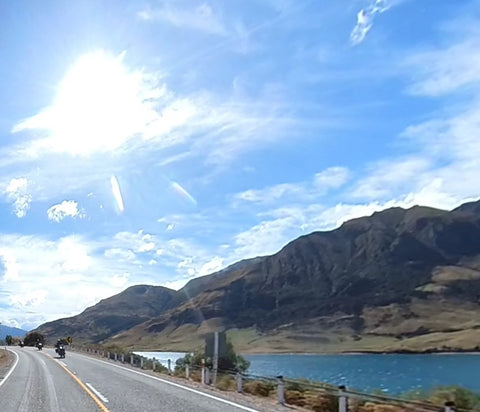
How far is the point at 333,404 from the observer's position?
61.1ft

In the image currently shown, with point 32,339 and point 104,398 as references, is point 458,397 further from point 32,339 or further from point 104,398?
point 32,339

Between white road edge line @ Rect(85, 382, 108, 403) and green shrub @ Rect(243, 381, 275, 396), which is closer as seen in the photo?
white road edge line @ Rect(85, 382, 108, 403)

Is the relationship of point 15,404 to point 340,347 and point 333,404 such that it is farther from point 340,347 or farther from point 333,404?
point 340,347

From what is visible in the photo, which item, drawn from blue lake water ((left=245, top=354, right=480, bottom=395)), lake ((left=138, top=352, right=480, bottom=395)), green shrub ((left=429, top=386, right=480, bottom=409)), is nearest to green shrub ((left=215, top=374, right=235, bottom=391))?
green shrub ((left=429, top=386, right=480, bottom=409))

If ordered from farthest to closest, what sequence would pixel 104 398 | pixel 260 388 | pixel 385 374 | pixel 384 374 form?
pixel 384 374, pixel 385 374, pixel 260 388, pixel 104 398

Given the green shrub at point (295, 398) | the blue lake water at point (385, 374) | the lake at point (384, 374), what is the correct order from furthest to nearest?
1. the blue lake water at point (385, 374)
2. the lake at point (384, 374)
3. the green shrub at point (295, 398)

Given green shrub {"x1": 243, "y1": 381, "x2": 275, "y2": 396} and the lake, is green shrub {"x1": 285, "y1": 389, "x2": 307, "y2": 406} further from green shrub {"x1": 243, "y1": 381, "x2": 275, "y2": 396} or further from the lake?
the lake

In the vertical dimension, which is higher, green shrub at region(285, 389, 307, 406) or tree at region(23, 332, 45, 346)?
tree at region(23, 332, 45, 346)

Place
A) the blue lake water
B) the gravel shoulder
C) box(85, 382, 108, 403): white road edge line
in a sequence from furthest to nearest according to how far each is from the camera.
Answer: the blue lake water < the gravel shoulder < box(85, 382, 108, 403): white road edge line

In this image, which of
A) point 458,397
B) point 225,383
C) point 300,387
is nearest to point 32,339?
point 225,383

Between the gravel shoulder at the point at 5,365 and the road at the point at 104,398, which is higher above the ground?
the gravel shoulder at the point at 5,365

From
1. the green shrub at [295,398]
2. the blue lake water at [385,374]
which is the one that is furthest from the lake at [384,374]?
the green shrub at [295,398]

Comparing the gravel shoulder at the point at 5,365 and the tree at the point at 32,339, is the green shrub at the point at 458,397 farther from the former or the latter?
the tree at the point at 32,339

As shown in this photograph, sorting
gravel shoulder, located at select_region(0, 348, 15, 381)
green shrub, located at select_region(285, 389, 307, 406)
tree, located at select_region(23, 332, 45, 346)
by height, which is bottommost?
green shrub, located at select_region(285, 389, 307, 406)
